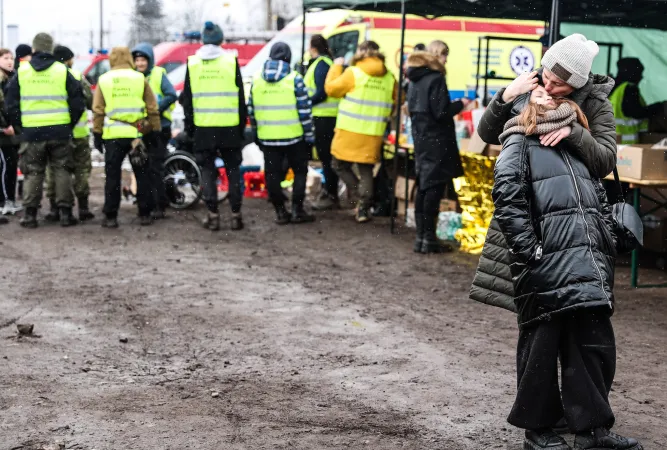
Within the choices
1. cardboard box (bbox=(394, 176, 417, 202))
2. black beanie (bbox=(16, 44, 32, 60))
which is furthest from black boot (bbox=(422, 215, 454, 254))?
black beanie (bbox=(16, 44, 32, 60))

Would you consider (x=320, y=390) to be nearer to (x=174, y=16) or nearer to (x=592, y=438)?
(x=592, y=438)

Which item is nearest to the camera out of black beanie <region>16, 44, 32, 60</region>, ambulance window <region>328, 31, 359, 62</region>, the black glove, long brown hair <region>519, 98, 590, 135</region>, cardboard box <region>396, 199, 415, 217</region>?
long brown hair <region>519, 98, 590, 135</region>

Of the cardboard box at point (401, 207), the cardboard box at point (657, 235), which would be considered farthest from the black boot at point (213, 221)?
the cardboard box at point (657, 235)

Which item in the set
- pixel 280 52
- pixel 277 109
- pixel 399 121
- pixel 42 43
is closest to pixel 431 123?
pixel 399 121

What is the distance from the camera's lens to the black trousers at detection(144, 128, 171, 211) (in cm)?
1184

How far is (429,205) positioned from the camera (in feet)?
33.0

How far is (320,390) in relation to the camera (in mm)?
Result: 5754

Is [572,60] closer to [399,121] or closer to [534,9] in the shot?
[399,121]

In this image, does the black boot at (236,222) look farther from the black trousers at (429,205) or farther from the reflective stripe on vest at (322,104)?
the black trousers at (429,205)

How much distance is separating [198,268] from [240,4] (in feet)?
97.6

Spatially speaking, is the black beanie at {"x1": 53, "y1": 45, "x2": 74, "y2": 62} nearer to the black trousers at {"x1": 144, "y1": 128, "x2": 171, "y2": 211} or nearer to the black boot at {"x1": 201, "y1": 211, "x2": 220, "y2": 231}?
the black trousers at {"x1": 144, "y1": 128, "x2": 171, "y2": 211}

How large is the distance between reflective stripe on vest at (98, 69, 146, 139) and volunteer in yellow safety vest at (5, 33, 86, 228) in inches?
16.0

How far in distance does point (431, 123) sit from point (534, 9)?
11.8ft

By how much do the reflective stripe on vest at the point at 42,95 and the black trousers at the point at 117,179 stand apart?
0.62 meters
